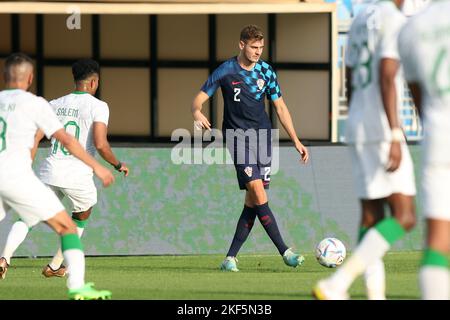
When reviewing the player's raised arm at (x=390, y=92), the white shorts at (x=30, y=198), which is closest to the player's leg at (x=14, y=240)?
the white shorts at (x=30, y=198)

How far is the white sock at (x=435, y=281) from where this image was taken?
693 centimetres

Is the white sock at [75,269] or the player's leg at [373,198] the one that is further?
the white sock at [75,269]

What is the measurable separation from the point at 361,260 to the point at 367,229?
54 centimetres

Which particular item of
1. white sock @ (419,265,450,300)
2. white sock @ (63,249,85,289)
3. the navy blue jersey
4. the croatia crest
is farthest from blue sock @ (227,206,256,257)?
white sock @ (419,265,450,300)

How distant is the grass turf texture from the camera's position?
10.3 meters

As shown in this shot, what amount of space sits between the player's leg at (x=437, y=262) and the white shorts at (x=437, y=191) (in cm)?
4

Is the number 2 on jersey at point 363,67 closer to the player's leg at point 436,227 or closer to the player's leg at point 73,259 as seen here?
the player's leg at point 436,227

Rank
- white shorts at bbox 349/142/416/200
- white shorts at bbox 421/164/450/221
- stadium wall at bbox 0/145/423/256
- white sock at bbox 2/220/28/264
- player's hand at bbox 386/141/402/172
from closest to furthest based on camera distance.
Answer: white shorts at bbox 421/164/450/221 < player's hand at bbox 386/141/402/172 < white shorts at bbox 349/142/416/200 < white sock at bbox 2/220/28/264 < stadium wall at bbox 0/145/423/256

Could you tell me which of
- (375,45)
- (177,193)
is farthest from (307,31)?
(375,45)

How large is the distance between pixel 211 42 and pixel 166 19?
0.76 m

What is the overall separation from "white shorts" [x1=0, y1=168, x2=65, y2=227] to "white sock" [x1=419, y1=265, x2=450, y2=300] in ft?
9.70

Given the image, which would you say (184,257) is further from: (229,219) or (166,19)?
(166,19)

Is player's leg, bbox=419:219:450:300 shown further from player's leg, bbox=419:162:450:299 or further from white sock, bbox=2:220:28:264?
white sock, bbox=2:220:28:264

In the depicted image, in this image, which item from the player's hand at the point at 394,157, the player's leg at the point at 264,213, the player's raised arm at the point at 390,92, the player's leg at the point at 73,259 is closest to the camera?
the player's hand at the point at 394,157
